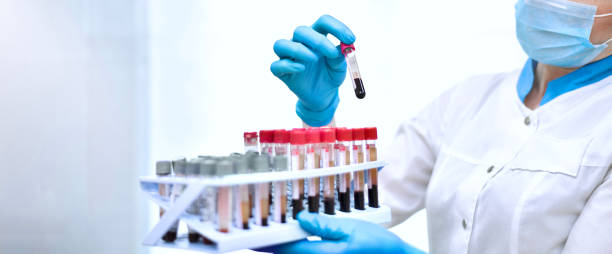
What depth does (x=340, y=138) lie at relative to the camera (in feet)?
3.19

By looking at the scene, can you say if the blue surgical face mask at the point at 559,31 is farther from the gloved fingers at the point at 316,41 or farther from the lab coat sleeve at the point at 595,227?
the gloved fingers at the point at 316,41

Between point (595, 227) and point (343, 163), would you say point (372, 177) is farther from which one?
point (595, 227)

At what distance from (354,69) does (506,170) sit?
0.56m

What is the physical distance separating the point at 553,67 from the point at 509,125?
0.22 m

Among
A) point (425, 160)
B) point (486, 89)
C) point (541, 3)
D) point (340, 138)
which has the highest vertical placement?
point (541, 3)

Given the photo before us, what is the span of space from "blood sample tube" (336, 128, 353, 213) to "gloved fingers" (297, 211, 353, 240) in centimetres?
9

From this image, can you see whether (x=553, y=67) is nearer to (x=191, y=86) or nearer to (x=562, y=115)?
(x=562, y=115)

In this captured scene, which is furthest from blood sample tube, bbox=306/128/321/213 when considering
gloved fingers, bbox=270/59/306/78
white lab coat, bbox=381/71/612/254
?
white lab coat, bbox=381/71/612/254

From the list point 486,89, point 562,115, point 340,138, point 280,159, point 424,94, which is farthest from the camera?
point 424,94

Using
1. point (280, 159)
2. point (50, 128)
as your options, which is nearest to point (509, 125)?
point (280, 159)

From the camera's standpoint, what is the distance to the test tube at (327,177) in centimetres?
92

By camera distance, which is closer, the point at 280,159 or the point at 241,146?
the point at 280,159

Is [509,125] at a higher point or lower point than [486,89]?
lower

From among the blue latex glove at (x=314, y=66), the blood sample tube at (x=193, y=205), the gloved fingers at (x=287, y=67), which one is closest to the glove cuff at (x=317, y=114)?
the blue latex glove at (x=314, y=66)
